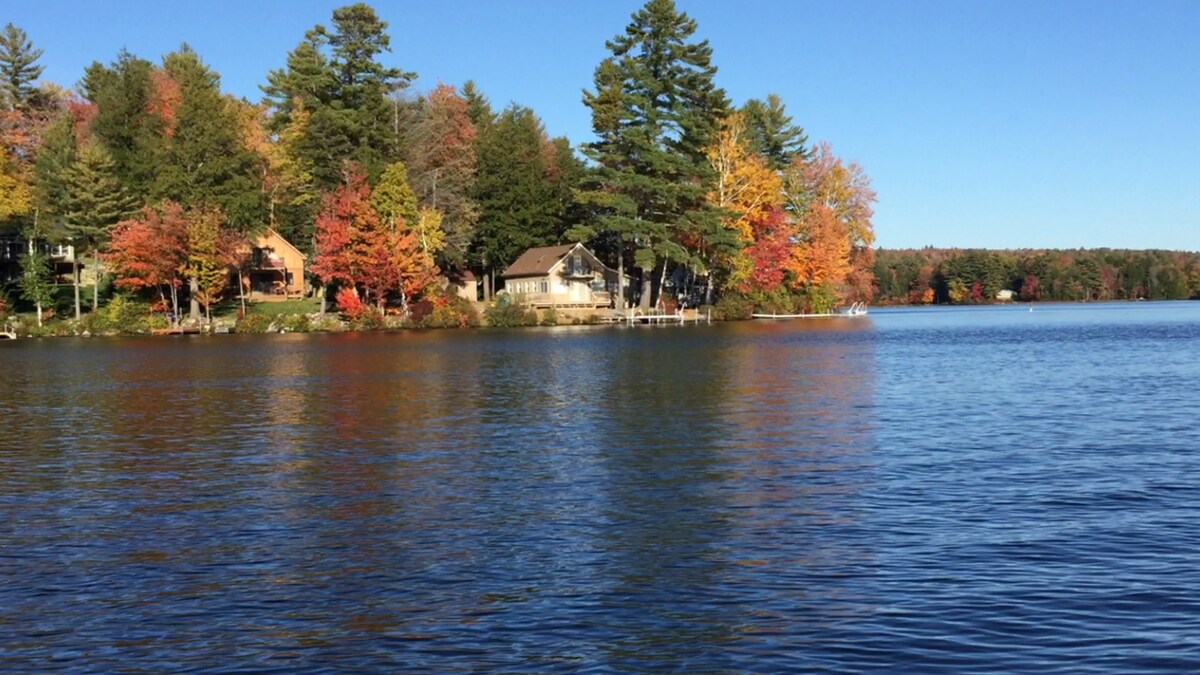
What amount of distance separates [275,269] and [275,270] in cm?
150

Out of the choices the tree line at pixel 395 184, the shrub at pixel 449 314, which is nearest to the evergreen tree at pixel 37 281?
the tree line at pixel 395 184

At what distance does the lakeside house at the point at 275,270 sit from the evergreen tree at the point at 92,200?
44.3ft

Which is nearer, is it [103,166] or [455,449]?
[455,449]

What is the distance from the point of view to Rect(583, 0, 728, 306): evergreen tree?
3369 inches

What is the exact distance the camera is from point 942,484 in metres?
17.4

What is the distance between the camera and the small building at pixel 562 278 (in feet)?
303

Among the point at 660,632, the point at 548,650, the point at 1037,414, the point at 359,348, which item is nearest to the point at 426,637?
the point at 548,650

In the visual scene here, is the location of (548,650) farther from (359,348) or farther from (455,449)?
(359,348)

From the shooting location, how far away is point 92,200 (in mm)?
77000

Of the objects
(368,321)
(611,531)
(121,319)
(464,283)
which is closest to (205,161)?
(121,319)

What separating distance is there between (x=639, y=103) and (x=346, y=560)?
75723mm

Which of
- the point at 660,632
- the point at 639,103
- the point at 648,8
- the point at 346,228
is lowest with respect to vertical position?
the point at 660,632

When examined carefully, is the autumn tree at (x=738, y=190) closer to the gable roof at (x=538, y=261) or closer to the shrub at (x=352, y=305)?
the gable roof at (x=538, y=261)

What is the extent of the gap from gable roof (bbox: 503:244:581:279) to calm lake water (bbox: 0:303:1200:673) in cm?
5920
